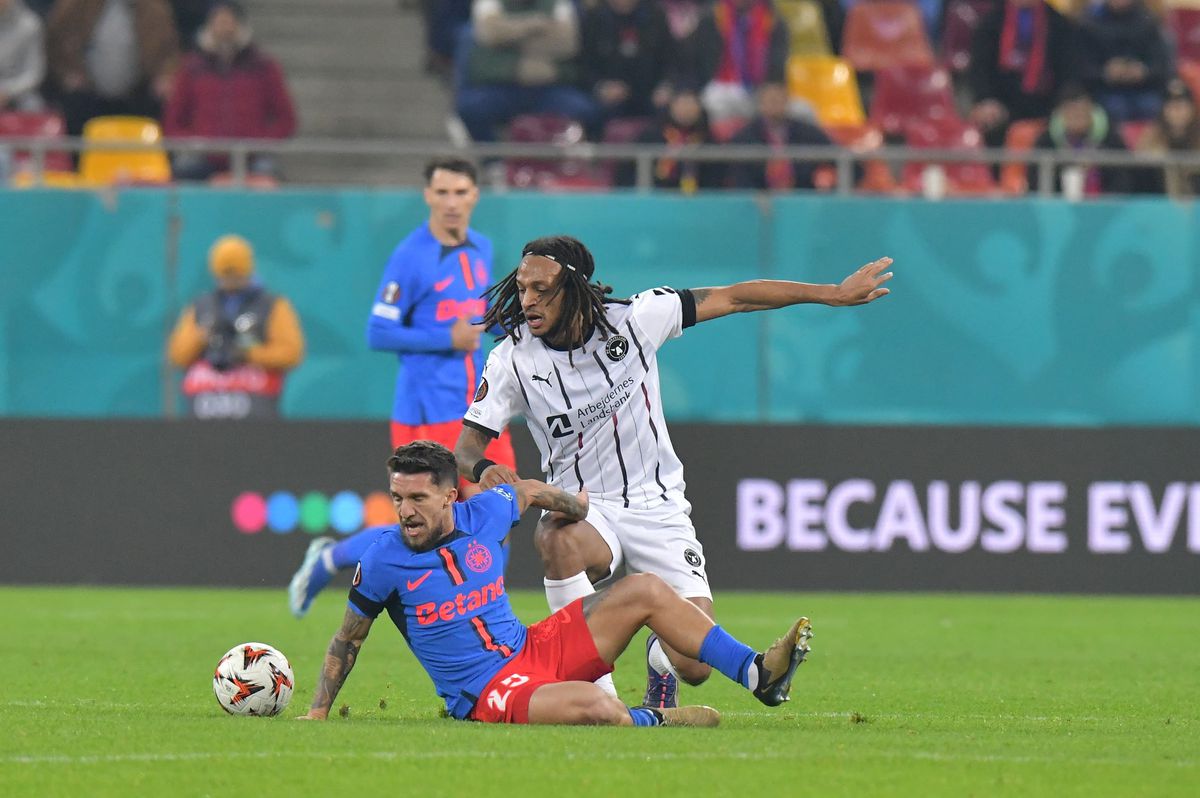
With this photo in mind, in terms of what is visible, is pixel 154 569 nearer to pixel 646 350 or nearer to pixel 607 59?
pixel 607 59

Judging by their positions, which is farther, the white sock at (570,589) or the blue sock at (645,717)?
the white sock at (570,589)

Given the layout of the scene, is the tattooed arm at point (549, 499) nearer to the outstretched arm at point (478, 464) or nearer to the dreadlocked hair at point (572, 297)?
the outstretched arm at point (478, 464)

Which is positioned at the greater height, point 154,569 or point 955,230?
point 955,230

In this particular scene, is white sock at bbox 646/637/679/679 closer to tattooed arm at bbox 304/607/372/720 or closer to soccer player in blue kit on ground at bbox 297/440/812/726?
soccer player in blue kit on ground at bbox 297/440/812/726

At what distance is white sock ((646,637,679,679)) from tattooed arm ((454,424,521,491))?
2.84ft

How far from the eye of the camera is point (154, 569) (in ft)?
47.7

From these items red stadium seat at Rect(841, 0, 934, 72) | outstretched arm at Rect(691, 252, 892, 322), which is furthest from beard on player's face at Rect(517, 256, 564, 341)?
red stadium seat at Rect(841, 0, 934, 72)

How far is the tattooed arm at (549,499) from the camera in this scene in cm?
746

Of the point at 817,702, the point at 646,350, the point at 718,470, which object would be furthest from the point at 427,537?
the point at 718,470

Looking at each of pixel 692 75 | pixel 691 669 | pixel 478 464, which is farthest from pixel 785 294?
pixel 692 75

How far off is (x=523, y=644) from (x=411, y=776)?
149 centimetres

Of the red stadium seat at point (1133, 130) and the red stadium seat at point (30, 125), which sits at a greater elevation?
the red stadium seat at point (30, 125)

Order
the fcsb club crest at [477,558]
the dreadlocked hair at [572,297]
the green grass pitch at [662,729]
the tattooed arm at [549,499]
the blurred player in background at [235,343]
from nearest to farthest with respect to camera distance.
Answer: the green grass pitch at [662,729] → the fcsb club crest at [477,558] → the tattooed arm at [549,499] → the dreadlocked hair at [572,297] → the blurred player in background at [235,343]

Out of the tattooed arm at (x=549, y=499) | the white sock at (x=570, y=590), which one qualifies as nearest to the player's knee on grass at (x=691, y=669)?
the white sock at (x=570, y=590)
